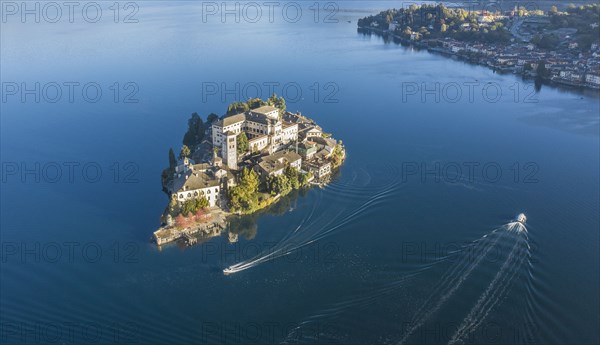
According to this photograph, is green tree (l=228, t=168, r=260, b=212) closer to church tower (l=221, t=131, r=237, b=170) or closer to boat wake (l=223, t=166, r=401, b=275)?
church tower (l=221, t=131, r=237, b=170)

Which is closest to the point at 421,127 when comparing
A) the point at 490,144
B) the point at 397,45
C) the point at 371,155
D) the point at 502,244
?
the point at 490,144

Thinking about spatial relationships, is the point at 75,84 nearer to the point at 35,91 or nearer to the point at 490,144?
the point at 35,91

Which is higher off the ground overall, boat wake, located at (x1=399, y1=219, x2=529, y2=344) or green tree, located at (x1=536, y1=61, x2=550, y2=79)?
green tree, located at (x1=536, y1=61, x2=550, y2=79)

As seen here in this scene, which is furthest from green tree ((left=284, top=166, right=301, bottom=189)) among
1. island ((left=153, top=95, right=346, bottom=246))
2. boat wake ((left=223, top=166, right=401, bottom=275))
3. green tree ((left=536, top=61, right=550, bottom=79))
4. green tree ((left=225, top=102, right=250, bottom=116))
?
green tree ((left=536, top=61, right=550, bottom=79))

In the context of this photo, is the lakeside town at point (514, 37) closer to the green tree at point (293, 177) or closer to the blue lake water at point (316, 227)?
the blue lake water at point (316, 227)

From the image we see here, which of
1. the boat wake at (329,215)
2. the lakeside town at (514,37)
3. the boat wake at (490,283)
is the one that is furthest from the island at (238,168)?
the lakeside town at (514,37)

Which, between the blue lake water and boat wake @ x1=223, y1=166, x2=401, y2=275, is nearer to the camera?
the blue lake water

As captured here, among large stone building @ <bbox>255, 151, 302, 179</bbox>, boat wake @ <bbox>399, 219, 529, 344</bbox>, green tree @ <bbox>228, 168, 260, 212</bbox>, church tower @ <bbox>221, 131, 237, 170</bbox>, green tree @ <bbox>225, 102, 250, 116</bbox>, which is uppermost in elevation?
green tree @ <bbox>225, 102, 250, 116</bbox>

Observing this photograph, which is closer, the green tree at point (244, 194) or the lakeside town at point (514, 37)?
the green tree at point (244, 194)
